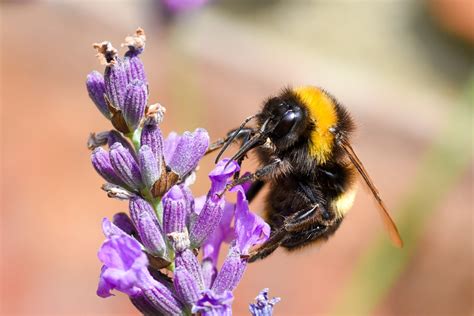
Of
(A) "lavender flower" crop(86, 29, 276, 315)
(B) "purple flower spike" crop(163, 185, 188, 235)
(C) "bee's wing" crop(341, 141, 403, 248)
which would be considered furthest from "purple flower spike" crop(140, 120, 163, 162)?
(C) "bee's wing" crop(341, 141, 403, 248)

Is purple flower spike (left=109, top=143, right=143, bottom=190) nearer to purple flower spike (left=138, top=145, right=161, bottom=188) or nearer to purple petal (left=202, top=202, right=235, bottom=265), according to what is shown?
purple flower spike (left=138, top=145, right=161, bottom=188)

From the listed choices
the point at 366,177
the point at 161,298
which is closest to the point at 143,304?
the point at 161,298

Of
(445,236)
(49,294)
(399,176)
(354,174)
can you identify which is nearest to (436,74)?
(399,176)

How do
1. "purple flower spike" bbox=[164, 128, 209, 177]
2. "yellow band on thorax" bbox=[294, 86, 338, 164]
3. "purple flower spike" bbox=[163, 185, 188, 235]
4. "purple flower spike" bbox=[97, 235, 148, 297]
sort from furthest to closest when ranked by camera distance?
"yellow band on thorax" bbox=[294, 86, 338, 164] < "purple flower spike" bbox=[164, 128, 209, 177] < "purple flower spike" bbox=[163, 185, 188, 235] < "purple flower spike" bbox=[97, 235, 148, 297]

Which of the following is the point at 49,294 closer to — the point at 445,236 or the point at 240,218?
the point at 445,236

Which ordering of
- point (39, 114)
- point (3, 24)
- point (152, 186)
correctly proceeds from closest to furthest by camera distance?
point (152, 186)
point (39, 114)
point (3, 24)

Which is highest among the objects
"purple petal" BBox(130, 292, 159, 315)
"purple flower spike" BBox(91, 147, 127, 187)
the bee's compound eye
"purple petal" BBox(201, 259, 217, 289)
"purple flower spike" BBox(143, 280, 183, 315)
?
the bee's compound eye

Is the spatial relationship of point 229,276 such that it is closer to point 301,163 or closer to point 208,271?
point 208,271
